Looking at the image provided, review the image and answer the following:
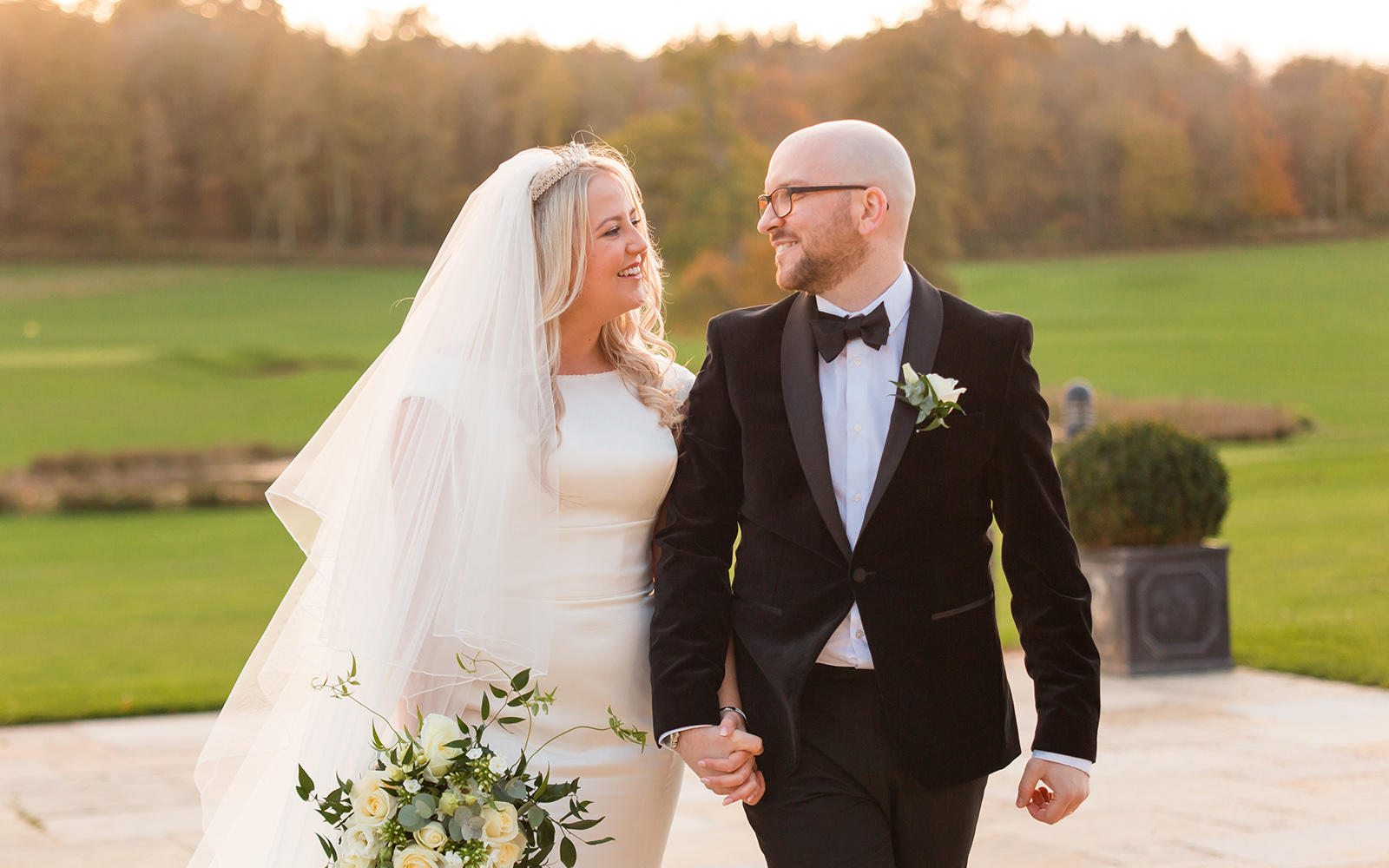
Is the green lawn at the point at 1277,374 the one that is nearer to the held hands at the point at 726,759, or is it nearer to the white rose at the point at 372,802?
the held hands at the point at 726,759

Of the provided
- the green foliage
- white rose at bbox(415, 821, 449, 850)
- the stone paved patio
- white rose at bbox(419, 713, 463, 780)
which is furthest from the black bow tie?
the green foliage

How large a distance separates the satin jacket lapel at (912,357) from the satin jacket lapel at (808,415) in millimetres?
44

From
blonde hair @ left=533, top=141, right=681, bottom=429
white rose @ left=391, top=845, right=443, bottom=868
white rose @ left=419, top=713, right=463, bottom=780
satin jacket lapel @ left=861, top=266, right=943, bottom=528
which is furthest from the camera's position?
blonde hair @ left=533, top=141, right=681, bottom=429

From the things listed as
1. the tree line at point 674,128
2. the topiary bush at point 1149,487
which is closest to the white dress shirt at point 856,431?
the topiary bush at point 1149,487

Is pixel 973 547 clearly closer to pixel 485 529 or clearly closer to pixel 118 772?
pixel 485 529

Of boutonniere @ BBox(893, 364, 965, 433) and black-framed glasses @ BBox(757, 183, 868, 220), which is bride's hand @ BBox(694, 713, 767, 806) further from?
black-framed glasses @ BBox(757, 183, 868, 220)

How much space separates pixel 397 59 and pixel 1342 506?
54.6 m

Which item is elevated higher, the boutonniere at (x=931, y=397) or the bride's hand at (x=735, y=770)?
the boutonniere at (x=931, y=397)

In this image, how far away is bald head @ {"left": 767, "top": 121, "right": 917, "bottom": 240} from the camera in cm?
294

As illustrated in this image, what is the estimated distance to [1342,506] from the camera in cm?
1914

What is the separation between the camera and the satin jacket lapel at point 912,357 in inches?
114

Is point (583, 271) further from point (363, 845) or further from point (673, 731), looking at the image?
point (363, 845)

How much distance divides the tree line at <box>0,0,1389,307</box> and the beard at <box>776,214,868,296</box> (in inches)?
942

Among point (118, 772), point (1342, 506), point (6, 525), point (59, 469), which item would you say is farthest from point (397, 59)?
point (118, 772)
